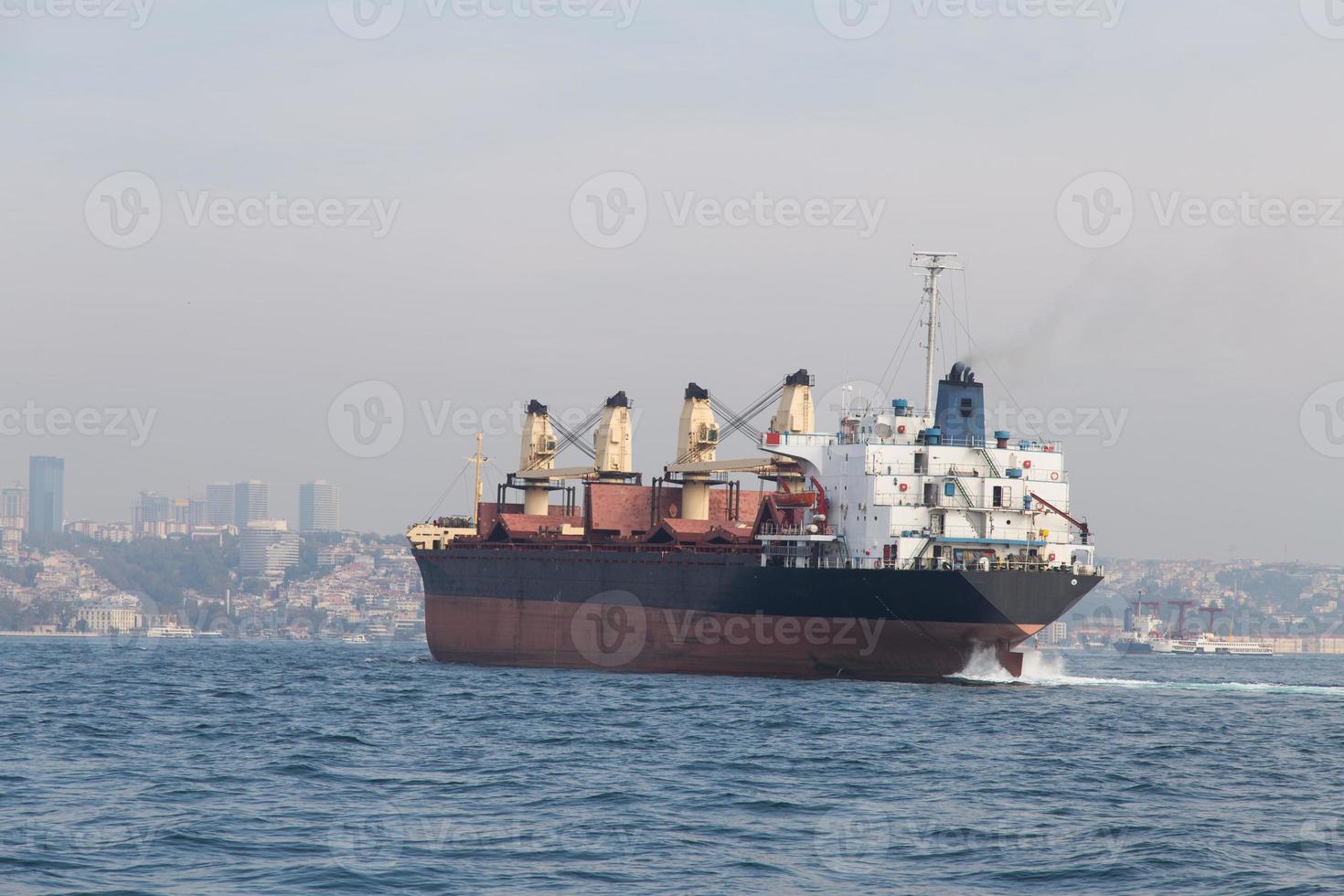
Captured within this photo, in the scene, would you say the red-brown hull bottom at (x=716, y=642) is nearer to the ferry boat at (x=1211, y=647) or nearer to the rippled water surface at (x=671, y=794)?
the rippled water surface at (x=671, y=794)

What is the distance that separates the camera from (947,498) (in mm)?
50250

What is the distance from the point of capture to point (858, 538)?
51.5 meters

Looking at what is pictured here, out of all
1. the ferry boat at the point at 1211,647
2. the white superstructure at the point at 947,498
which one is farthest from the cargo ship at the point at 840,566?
the ferry boat at the point at 1211,647

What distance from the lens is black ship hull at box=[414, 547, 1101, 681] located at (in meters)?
47.3

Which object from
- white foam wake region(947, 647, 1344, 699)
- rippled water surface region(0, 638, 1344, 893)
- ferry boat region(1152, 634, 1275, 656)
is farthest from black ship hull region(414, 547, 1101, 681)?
ferry boat region(1152, 634, 1275, 656)

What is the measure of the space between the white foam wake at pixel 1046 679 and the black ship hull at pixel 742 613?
35cm

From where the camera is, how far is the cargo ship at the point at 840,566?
48.0 m

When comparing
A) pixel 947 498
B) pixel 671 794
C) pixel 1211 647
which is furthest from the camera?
→ pixel 1211 647


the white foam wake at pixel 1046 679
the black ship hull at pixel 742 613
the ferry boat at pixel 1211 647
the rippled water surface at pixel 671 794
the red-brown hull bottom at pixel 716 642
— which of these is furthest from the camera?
→ the ferry boat at pixel 1211 647

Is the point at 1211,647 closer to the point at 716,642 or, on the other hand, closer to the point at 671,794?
the point at 716,642

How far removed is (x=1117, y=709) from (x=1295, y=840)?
64.3 feet

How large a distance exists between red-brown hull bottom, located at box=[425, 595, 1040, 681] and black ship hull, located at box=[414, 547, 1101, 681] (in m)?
0.04

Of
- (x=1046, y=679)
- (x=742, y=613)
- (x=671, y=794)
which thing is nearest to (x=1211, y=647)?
(x=1046, y=679)

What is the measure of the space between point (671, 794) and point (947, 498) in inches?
1011
